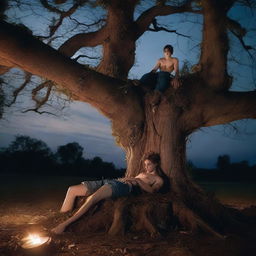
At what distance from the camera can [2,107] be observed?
8.87 meters

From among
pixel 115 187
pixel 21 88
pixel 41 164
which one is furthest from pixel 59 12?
pixel 41 164

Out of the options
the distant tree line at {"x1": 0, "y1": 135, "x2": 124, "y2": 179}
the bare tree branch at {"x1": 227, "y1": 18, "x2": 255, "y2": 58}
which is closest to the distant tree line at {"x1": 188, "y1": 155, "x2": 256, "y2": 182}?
the distant tree line at {"x1": 0, "y1": 135, "x2": 124, "y2": 179}

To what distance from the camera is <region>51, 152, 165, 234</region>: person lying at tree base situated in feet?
17.9

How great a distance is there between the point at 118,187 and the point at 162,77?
2497 mm

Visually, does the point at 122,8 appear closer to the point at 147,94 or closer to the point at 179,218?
the point at 147,94

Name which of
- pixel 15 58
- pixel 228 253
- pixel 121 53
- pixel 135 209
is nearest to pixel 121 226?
pixel 135 209

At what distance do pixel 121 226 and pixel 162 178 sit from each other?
4.77 ft

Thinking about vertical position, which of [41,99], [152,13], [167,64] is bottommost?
[41,99]

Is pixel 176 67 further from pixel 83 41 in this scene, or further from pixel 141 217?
pixel 141 217

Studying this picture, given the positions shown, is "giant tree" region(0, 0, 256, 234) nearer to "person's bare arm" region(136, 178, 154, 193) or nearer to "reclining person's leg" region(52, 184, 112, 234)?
"person's bare arm" region(136, 178, 154, 193)

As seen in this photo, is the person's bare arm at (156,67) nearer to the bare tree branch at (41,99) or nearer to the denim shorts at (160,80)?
the denim shorts at (160,80)

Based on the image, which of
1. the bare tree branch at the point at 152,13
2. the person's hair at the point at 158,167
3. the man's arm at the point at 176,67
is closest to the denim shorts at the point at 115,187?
the person's hair at the point at 158,167

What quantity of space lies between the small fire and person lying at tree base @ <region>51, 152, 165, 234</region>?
2.55 ft

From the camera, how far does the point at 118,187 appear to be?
5617mm
